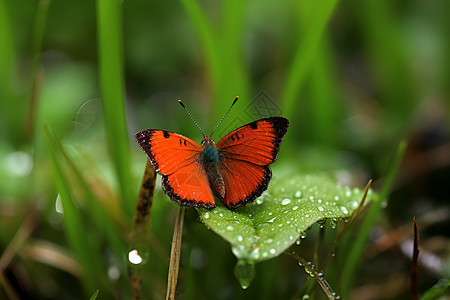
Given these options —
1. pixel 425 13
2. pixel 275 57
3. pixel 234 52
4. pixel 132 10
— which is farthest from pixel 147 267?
pixel 425 13

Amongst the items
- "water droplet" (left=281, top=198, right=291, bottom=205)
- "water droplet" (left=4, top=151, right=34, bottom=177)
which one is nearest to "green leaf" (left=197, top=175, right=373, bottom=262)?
"water droplet" (left=281, top=198, right=291, bottom=205)

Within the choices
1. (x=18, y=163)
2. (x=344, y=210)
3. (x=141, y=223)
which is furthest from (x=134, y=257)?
(x=18, y=163)

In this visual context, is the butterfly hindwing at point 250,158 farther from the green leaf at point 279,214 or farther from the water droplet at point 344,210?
the water droplet at point 344,210

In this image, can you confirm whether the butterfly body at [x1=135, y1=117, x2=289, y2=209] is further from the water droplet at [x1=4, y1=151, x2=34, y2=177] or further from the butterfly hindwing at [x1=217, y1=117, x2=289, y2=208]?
the water droplet at [x1=4, y1=151, x2=34, y2=177]

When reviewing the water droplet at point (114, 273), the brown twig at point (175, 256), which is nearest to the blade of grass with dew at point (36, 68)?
the water droplet at point (114, 273)

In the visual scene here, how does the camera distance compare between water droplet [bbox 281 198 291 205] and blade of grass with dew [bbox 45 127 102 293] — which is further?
blade of grass with dew [bbox 45 127 102 293]

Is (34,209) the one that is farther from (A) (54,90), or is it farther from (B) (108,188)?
(A) (54,90)
